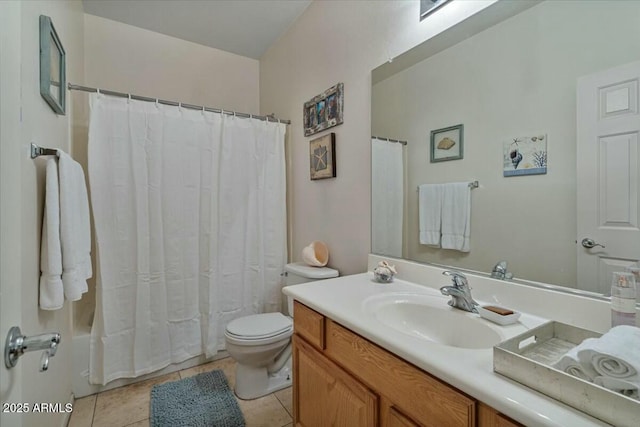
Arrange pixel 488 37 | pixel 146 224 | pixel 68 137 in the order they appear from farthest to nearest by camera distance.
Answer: pixel 146 224, pixel 68 137, pixel 488 37

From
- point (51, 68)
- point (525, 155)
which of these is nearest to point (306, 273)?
point (525, 155)

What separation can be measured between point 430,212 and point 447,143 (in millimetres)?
325

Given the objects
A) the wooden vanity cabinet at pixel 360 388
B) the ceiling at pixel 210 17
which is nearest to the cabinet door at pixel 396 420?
the wooden vanity cabinet at pixel 360 388

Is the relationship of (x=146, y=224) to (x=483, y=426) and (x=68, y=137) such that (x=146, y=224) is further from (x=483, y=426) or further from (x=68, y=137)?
(x=483, y=426)

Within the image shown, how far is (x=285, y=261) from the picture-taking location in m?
2.47

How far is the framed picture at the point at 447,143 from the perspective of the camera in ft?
4.15

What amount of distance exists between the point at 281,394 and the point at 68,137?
2077 millimetres

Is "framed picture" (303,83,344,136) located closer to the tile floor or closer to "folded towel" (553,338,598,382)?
"folded towel" (553,338,598,382)

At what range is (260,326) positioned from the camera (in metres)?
1.83

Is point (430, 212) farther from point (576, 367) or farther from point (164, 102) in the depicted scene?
point (164, 102)

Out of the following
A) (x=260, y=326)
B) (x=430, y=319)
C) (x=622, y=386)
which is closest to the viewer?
(x=622, y=386)

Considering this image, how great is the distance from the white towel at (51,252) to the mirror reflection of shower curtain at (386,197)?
4.76 ft

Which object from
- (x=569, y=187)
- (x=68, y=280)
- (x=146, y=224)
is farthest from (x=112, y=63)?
(x=569, y=187)

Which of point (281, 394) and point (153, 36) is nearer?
point (281, 394)
